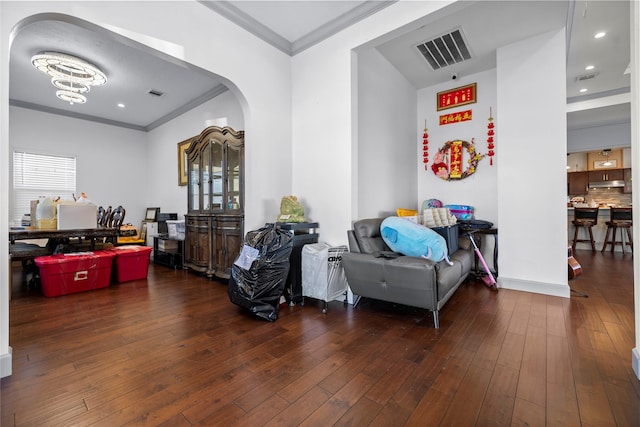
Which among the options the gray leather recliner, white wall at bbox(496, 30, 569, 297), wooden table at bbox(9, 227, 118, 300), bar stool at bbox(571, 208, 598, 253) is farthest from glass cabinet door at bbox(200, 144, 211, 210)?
bar stool at bbox(571, 208, 598, 253)

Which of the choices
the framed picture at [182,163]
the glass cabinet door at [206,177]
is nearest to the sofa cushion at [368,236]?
the glass cabinet door at [206,177]

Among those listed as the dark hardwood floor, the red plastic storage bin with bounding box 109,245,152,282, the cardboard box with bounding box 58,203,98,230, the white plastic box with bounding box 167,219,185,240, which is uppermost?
the cardboard box with bounding box 58,203,98,230

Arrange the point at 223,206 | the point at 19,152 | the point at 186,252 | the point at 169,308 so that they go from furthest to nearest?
the point at 19,152, the point at 186,252, the point at 223,206, the point at 169,308

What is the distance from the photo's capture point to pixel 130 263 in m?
3.88

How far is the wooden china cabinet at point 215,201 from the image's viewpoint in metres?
3.79

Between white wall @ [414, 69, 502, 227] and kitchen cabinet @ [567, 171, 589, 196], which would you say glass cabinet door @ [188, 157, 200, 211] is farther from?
kitchen cabinet @ [567, 171, 589, 196]

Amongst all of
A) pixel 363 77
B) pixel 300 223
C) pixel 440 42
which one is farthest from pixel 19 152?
pixel 440 42

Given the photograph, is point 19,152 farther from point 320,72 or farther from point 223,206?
point 320,72

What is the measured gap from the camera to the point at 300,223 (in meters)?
3.05

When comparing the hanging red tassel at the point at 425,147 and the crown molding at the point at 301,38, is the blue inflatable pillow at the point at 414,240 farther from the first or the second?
the hanging red tassel at the point at 425,147

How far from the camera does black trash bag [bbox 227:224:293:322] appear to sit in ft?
8.14

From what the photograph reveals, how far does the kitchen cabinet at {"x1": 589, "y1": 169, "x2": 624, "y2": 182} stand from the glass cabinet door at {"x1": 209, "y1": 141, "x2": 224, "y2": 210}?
32.4 ft

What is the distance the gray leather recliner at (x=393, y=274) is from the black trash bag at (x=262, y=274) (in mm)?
614

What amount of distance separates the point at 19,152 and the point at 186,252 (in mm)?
3753
